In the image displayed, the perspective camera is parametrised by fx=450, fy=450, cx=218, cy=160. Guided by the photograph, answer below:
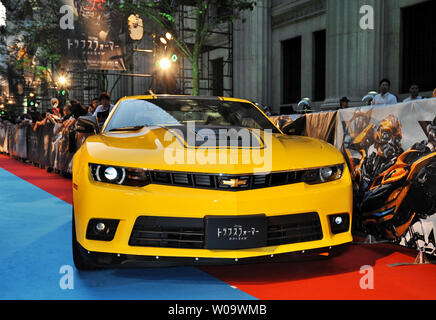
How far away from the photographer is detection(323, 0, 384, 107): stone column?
1445 cm

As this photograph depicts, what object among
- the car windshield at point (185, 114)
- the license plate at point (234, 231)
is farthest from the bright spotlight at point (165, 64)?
the license plate at point (234, 231)

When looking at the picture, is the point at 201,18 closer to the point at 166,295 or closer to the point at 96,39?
the point at 96,39

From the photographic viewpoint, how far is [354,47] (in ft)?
47.8

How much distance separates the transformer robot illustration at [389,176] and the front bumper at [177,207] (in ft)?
4.37

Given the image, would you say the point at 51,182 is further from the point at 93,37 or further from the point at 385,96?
the point at 93,37

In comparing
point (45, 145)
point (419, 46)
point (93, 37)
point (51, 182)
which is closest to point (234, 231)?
point (51, 182)

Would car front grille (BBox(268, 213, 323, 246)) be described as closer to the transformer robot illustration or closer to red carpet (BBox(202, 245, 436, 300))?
red carpet (BBox(202, 245, 436, 300))

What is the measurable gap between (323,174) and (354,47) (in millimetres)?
12371

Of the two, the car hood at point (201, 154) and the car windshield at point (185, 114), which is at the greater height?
the car windshield at point (185, 114)

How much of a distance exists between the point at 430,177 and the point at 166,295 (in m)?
2.41

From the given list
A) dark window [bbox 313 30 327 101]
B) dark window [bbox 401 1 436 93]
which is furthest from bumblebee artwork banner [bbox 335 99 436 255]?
dark window [bbox 313 30 327 101]

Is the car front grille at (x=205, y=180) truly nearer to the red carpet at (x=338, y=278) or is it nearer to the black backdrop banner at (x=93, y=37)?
the red carpet at (x=338, y=278)

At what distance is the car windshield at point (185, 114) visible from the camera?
164 inches
